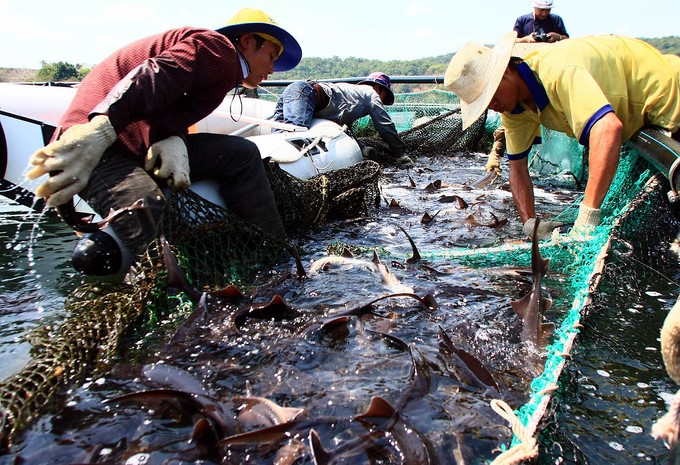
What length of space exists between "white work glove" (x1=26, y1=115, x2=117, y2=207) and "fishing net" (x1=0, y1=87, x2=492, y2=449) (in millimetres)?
468

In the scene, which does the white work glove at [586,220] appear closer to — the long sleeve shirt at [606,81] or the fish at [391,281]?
the long sleeve shirt at [606,81]

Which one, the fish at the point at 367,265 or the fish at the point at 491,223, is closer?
the fish at the point at 367,265

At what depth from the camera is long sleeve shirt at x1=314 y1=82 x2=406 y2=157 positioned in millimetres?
8172

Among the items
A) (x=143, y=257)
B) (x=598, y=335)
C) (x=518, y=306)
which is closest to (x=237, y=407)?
(x=143, y=257)

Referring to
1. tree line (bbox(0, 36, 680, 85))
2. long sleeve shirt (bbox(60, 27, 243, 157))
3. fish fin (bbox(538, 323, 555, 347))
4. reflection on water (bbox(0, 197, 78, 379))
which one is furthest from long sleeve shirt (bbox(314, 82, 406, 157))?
tree line (bbox(0, 36, 680, 85))

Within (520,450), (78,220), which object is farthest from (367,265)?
(520,450)

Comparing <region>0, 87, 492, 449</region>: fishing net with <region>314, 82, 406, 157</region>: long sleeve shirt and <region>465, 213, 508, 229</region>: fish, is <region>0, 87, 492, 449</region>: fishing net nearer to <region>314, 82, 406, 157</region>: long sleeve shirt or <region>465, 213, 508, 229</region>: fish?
<region>465, 213, 508, 229</region>: fish

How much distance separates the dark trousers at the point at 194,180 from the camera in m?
2.80

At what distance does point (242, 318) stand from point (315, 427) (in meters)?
0.94

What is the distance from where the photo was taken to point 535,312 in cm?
229

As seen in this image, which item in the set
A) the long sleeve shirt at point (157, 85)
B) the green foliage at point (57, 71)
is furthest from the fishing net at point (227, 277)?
the green foliage at point (57, 71)

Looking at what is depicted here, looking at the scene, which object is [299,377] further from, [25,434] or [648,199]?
[648,199]

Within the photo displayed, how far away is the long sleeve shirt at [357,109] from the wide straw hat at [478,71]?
475cm

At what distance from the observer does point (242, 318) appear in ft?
8.31
